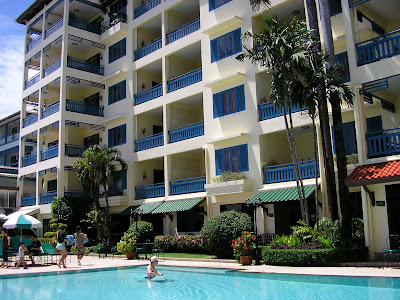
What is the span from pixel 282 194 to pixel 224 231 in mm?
3987

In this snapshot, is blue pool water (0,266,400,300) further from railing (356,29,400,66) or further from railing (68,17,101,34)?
railing (68,17,101,34)

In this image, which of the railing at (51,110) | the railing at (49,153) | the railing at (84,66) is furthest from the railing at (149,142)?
the railing at (84,66)

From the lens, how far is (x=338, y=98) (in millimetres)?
19984

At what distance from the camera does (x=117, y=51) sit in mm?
39156

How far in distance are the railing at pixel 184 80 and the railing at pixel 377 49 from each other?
1312cm

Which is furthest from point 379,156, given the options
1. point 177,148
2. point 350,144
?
point 177,148

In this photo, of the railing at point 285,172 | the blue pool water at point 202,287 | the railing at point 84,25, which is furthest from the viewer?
the railing at point 84,25

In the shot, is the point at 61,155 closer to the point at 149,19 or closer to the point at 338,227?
the point at 149,19

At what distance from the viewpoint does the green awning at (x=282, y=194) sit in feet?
74.9

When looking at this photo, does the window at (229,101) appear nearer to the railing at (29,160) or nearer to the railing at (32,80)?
the railing at (29,160)

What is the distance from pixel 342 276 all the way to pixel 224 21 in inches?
735

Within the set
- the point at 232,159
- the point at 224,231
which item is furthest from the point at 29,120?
the point at 224,231

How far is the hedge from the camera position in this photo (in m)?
18.2

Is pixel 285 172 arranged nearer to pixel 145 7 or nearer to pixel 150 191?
pixel 150 191
